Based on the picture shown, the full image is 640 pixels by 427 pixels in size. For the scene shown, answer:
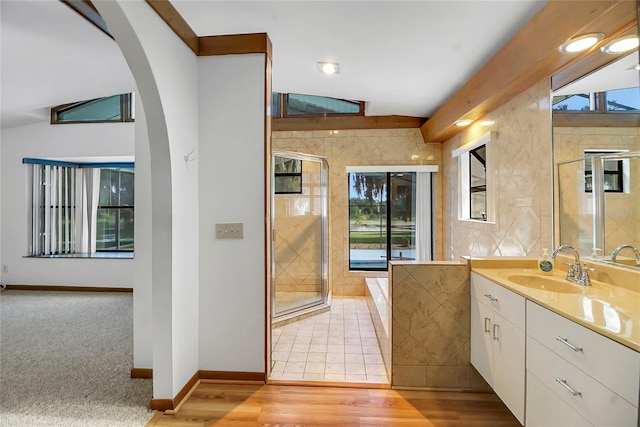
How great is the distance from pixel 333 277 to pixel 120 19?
3.67m

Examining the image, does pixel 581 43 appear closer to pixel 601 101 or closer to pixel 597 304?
pixel 601 101

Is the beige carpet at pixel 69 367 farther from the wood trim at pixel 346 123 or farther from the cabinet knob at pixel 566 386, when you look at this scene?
the wood trim at pixel 346 123

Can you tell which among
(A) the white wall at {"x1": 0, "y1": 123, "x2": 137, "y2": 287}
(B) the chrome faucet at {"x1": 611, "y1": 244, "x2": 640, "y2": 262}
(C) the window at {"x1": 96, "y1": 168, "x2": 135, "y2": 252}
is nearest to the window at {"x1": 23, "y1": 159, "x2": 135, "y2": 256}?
(C) the window at {"x1": 96, "y1": 168, "x2": 135, "y2": 252}

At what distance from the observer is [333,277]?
4410 mm

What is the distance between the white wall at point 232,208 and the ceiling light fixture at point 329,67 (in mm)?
825

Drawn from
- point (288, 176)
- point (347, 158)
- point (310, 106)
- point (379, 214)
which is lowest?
point (379, 214)

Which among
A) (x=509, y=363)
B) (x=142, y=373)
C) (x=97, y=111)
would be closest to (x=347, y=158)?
(x=509, y=363)

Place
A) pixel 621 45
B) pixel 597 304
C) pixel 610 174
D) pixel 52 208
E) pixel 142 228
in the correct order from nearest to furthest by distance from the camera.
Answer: pixel 597 304
pixel 621 45
pixel 610 174
pixel 142 228
pixel 52 208

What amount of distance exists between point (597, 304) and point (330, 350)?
193 cm

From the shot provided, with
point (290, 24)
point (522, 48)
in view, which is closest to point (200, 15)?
point (290, 24)

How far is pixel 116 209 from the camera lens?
5.18 meters

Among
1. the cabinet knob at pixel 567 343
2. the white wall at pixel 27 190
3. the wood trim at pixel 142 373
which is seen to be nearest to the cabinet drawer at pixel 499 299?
the cabinet knob at pixel 567 343

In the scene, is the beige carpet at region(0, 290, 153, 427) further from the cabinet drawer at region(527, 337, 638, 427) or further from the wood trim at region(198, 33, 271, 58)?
the wood trim at region(198, 33, 271, 58)

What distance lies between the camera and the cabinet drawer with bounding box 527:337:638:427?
0.98 metres
